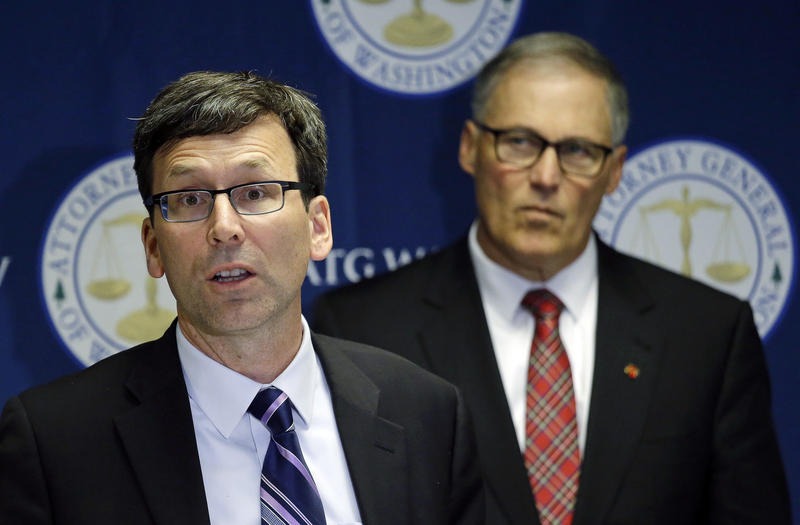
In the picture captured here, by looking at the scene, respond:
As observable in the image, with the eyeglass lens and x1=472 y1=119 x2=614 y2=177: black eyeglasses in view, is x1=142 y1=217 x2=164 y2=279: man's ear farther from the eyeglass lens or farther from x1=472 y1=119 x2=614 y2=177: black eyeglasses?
x1=472 y1=119 x2=614 y2=177: black eyeglasses

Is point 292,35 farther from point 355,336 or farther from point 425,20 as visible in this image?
point 355,336

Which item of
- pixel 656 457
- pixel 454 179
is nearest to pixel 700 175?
pixel 454 179

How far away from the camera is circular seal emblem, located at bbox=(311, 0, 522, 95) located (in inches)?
138

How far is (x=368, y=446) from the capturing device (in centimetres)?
240

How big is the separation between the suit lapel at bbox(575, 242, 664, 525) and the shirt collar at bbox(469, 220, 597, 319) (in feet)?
0.17

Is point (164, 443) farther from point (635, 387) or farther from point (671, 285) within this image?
point (671, 285)

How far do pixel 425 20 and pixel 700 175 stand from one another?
94 cm

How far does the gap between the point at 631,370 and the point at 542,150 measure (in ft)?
2.02

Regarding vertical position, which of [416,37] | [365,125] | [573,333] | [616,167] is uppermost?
[416,37]

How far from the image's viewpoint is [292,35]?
3.46 meters

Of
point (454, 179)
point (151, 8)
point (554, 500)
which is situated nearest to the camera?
point (554, 500)

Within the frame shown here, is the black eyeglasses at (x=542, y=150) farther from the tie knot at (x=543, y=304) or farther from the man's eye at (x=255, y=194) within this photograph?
the man's eye at (x=255, y=194)

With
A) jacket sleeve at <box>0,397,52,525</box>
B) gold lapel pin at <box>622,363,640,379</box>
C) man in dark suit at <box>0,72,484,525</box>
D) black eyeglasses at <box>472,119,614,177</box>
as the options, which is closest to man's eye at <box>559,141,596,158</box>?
black eyeglasses at <box>472,119,614,177</box>

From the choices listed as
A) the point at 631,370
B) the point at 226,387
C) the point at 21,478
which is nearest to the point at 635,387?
the point at 631,370
